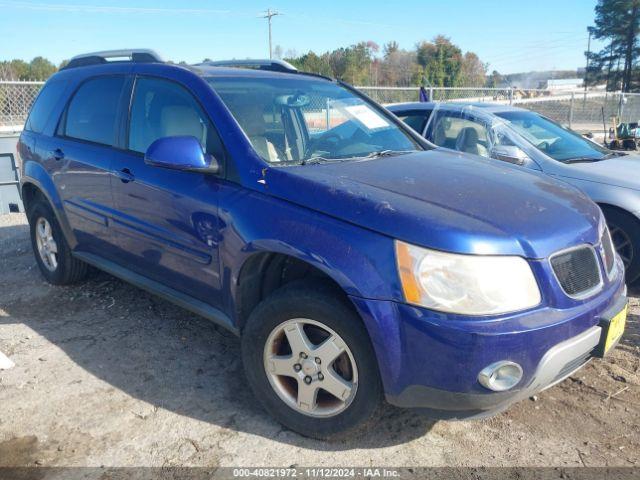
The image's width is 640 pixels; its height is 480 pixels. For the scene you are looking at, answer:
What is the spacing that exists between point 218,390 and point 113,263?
1.33m

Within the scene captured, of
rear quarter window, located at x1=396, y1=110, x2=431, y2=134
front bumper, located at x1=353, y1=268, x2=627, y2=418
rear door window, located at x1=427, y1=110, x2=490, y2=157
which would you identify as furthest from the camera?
rear quarter window, located at x1=396, y1=110, x2=431, y2=134

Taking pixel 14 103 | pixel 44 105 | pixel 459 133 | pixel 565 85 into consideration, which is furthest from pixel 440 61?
pixel 44 105

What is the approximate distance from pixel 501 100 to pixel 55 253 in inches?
611

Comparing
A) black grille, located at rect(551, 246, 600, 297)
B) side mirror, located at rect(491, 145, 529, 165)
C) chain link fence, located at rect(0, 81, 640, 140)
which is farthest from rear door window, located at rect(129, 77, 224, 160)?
chain link fence, located at rect(0, 81, 640, 140)

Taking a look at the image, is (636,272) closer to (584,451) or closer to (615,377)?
(615,377)

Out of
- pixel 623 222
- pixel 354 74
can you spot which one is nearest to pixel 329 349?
pixel 623 222

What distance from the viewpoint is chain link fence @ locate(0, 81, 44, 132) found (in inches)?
364

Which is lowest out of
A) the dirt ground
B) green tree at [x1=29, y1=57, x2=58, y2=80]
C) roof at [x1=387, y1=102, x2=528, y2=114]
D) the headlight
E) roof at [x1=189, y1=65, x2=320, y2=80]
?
the dirt ground

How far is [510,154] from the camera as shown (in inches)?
200

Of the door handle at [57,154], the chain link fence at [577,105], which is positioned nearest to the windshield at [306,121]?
the door handle at [57,154]

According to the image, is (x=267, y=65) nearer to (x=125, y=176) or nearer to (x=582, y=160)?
(x=125, y=176)

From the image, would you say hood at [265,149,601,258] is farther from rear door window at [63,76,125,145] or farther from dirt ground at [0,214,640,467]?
rear door window at [63,76,125,145]

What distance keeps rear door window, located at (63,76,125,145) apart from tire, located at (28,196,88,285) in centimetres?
78

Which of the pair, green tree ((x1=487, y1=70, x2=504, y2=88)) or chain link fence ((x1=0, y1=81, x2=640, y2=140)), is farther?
green tree ((x1=487, y1=70, x2=504, y2=88))
